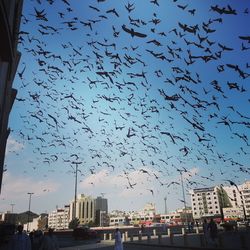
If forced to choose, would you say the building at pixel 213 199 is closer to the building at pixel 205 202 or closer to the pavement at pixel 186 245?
the building at pixel 205 202

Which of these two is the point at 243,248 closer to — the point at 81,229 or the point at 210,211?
the point at 81,229

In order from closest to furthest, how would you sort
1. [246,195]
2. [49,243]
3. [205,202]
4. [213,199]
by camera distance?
[49,243] < [246,195] < [213,199] < [205,202]

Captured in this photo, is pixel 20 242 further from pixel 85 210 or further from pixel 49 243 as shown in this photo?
pixel 85 210

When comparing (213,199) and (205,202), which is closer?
(213,199)

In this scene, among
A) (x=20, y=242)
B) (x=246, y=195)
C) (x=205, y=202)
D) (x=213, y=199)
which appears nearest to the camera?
(x=20, y=242)

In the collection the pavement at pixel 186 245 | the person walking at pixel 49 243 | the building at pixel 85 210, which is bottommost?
the pavement at pixel 186 245

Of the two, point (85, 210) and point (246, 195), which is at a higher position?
point (246, 195)

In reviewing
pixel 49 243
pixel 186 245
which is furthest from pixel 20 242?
pixel 186 245

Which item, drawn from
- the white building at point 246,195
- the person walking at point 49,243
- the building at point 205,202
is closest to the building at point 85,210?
the building at point 205,202

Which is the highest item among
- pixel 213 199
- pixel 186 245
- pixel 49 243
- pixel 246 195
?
pixel 246 195

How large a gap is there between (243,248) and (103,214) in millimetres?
148958

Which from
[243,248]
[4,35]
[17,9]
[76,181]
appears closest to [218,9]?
[4,35]

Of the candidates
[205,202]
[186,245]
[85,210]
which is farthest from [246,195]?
[186,245]

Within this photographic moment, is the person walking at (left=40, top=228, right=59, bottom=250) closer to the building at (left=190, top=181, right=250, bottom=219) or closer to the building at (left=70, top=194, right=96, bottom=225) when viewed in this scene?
the building at (left=190, top=181, right=250, bottom=219)
